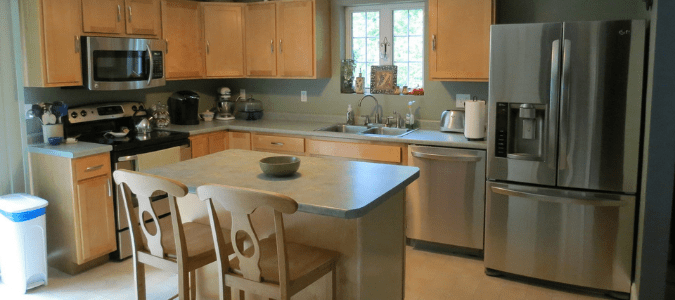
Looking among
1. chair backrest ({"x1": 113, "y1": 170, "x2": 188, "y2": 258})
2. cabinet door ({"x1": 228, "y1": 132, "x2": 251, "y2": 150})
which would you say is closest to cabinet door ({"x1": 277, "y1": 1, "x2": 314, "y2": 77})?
cabinet door ({"x1": 228, "y1": 132, "x2": 251, "y2": 150})

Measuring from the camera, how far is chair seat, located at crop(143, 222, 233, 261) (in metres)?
2.35

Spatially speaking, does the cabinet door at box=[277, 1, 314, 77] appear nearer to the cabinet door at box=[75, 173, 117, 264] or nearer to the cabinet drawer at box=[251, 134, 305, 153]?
the cabinet drawer at box=[251, 134, 305, 153]

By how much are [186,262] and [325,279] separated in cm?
58

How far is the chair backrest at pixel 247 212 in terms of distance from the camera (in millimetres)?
1884

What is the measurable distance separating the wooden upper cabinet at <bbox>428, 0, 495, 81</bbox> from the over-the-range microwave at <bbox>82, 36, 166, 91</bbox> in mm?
2127

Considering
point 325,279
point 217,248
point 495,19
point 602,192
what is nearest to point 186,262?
point 217,248

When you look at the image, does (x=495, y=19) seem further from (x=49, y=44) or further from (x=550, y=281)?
(x=49, y=44)

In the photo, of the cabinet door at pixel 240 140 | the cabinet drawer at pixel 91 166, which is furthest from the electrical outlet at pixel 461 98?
the cabinet drawer at pixel 91 166

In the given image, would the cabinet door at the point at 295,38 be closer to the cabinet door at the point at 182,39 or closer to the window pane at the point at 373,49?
the window pane at the point at 373,49

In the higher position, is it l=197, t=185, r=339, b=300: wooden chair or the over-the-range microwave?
the over-the-range microwave

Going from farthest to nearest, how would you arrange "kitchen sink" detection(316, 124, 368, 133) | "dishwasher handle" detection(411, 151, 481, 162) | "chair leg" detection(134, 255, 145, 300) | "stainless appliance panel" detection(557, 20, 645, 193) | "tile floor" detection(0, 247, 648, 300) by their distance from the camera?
"kitchen sink" detection(316, 124, 368, 133) < "dishwasher handle" detection(411, 151, 481, 162) < "tile floor" detection(0, 247, 648, 300) < "stainless appliance panel" detection(557, 20, 645, 193) < "chair leg" detection(134, 255, 145, 300)

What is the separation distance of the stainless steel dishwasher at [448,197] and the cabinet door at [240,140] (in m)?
1.47

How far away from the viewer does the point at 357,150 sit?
4164mm

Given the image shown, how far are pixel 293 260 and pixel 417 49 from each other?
2827 millimetres
